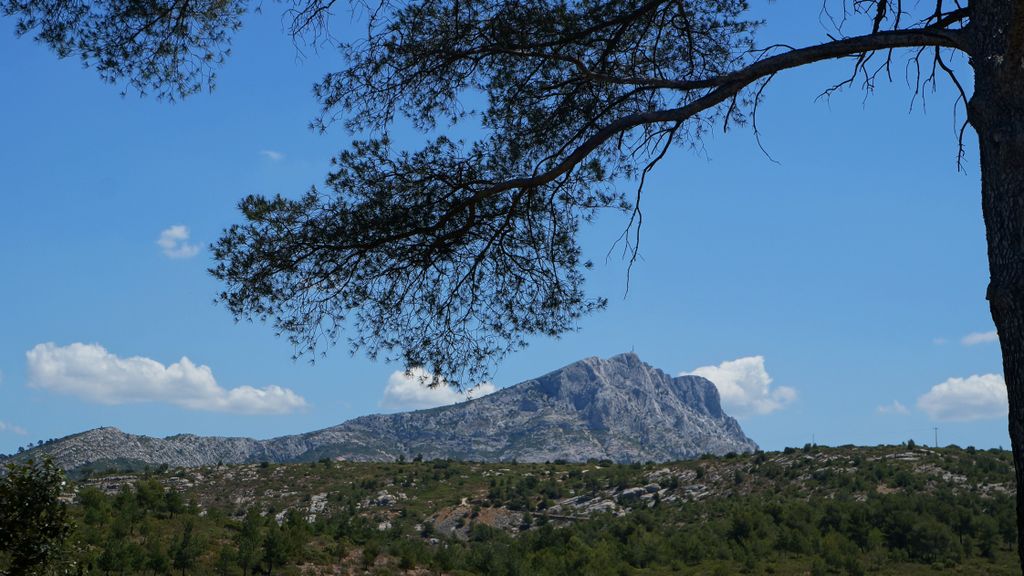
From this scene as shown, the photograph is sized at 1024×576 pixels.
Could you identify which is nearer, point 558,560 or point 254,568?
point 254,568

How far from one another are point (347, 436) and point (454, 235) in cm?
16845

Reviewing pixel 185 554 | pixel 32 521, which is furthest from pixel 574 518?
pixel 32 521

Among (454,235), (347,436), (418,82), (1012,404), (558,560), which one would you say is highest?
(347,436)

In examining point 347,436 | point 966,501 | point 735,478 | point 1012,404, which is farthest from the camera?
point 347,436

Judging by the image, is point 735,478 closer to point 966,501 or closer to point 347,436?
point 966,501

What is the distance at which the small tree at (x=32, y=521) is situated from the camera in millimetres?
11156

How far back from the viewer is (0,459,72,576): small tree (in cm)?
1116

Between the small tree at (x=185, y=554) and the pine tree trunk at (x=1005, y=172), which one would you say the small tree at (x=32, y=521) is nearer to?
the small tree at (x=185, y=554)

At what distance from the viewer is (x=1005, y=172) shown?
5488 mm

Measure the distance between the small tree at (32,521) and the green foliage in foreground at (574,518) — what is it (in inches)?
47.2

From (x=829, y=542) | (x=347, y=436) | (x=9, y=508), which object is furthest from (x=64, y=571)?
(x=347, y=436)

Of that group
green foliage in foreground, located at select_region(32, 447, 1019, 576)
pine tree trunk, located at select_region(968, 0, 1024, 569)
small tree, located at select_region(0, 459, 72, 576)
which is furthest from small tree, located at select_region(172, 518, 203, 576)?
pine tree trunk, located at select_region(968, 0, 1024, 569)

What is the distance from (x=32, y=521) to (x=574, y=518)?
38427 millimetres

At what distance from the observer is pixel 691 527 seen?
126 feet
